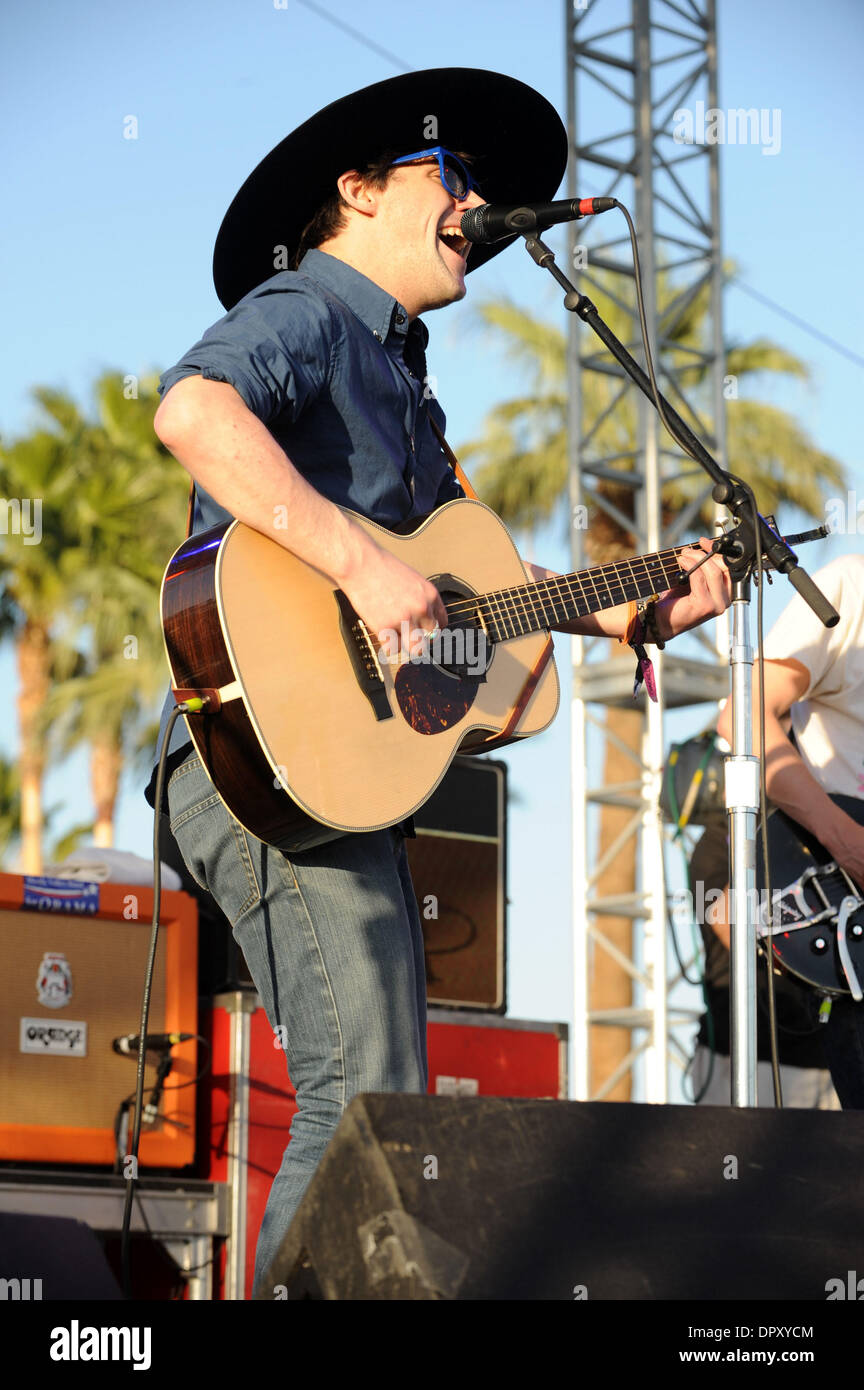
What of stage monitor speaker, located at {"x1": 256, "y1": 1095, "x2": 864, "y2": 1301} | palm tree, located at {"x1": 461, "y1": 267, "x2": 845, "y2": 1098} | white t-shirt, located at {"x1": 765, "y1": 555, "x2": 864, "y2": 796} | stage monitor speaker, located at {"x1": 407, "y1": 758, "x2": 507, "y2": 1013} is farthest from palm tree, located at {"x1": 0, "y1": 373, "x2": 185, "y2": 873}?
stage monitor speaker, located at {"x1": 256, "y1": 1095, "x2": 864, "y2": 1301}

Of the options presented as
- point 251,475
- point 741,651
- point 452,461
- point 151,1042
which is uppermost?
point 452,461

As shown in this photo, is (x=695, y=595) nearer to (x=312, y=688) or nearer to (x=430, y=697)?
(x=430, y=697)

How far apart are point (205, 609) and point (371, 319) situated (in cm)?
65

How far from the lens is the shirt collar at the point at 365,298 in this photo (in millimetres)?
2756

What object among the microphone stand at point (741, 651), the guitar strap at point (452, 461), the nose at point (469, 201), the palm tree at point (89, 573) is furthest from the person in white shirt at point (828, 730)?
the palm tree at point (89, 573)

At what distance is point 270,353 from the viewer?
98.8 inches

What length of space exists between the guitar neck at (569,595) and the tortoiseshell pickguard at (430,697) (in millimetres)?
143

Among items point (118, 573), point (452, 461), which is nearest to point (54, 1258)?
point (452, 461)

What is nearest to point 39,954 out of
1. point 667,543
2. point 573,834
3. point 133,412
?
point 573,834

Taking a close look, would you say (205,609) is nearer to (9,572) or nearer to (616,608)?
(616,608)

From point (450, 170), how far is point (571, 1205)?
1.88m

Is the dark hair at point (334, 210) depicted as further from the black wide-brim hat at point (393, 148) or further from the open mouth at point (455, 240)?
the open mouth at point (455, 240)
